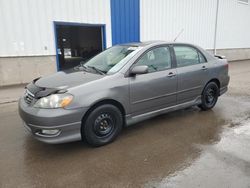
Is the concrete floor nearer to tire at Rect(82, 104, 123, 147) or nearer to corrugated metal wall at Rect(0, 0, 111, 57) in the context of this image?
tire at Rect(82, 104, 123, 147)

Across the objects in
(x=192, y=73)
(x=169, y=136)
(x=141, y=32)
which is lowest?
(x=169, y=136)

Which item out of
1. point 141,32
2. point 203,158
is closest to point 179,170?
point 203,158

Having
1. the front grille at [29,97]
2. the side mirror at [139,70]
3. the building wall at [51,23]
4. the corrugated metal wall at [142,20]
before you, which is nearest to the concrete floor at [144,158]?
the front grille at [29,97]

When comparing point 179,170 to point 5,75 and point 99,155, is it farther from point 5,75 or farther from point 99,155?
point 5,75

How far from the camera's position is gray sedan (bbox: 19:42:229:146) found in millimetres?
3346

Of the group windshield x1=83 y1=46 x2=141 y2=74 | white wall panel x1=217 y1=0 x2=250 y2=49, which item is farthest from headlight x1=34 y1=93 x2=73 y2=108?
white wall panel x1=217 y1=0 x2=250 y2=49

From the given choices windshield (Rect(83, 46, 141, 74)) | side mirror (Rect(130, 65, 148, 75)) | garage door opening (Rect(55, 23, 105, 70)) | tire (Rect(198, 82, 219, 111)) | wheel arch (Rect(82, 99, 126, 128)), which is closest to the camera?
wheel arch (Rect(82, 99, 126, 128))

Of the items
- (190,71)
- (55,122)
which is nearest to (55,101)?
(55,122)

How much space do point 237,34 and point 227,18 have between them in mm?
2068

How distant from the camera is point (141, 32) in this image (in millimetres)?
12148

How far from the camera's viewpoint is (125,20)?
11422mm

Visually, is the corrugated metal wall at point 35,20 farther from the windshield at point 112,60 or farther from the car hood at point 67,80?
the car hood at point 67,80

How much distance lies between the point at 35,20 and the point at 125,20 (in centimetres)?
433

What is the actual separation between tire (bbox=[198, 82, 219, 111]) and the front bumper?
120 inches
